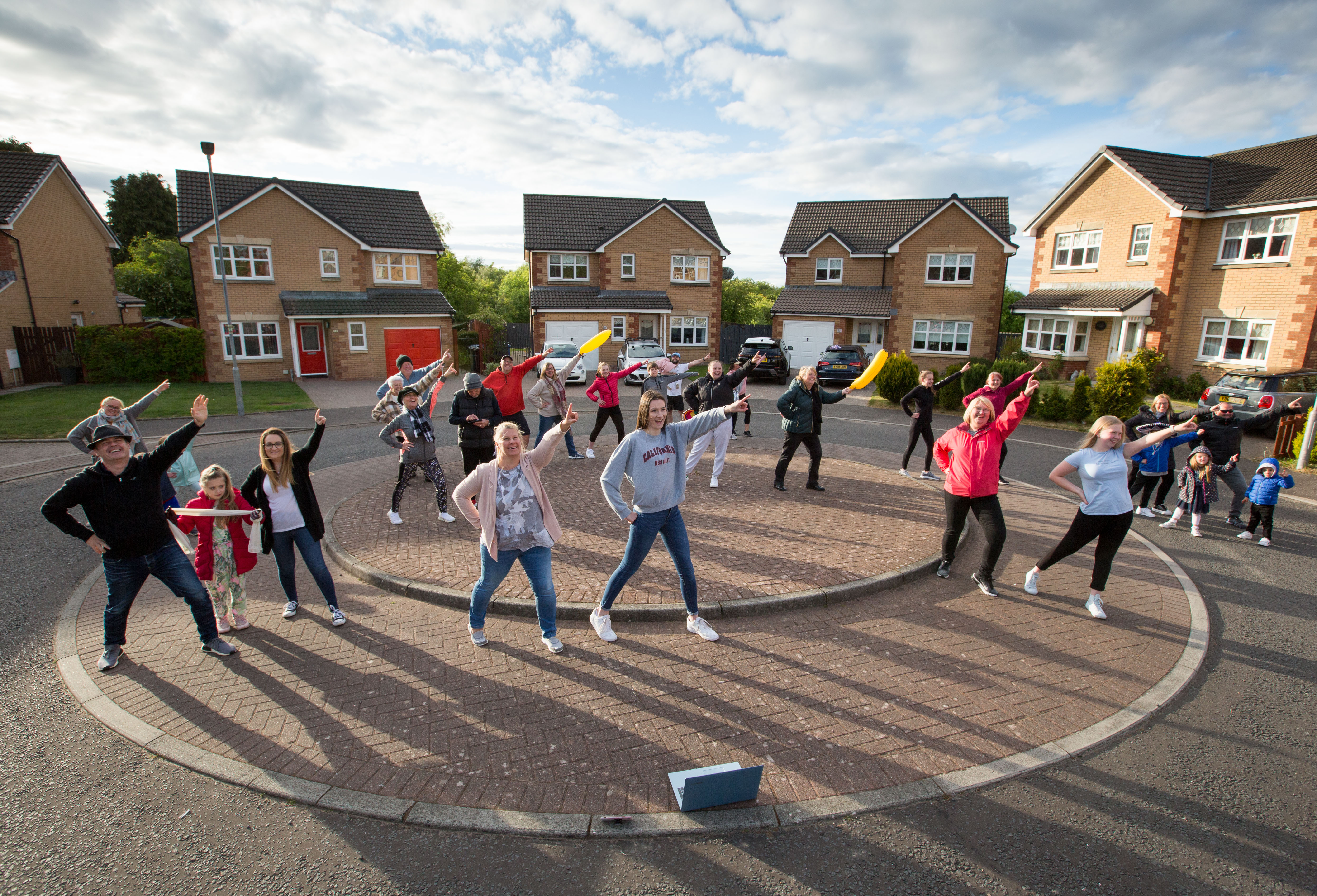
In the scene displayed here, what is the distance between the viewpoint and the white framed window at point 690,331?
32.8 meters

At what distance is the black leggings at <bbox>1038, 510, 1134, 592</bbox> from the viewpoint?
589cm

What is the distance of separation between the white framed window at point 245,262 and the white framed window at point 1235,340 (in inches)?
1401

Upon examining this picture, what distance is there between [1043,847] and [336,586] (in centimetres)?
639

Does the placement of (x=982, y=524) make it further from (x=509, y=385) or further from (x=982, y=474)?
(x=509, y=385)

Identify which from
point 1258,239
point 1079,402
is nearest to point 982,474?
point 1079,402

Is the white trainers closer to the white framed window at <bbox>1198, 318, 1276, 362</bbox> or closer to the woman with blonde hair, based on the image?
the woman with blonde hair

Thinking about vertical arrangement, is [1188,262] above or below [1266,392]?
above

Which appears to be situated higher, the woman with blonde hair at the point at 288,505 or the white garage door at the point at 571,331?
the white garage door at the point at 571,331

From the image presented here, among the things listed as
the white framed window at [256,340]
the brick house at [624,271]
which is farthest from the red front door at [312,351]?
the brick house at [624,271]

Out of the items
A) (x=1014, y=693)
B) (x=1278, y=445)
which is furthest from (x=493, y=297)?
(x=1014, y=693)

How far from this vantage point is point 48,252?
990 inches

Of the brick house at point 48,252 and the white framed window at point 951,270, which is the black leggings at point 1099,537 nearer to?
the white framed window at point 951,270

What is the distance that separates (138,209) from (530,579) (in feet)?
200

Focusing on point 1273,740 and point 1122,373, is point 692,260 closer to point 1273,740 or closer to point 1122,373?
point 1122,373
